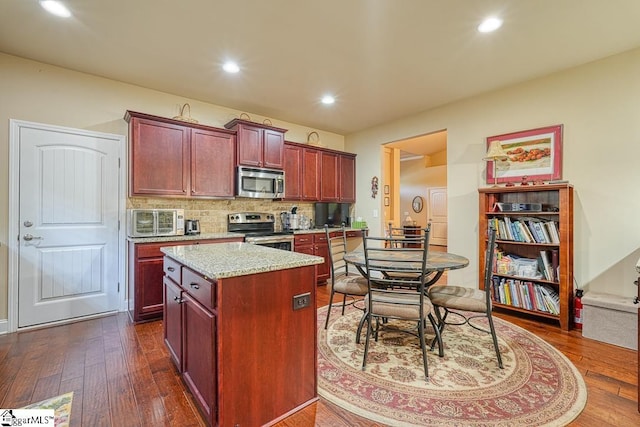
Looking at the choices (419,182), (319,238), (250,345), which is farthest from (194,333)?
(419,182)

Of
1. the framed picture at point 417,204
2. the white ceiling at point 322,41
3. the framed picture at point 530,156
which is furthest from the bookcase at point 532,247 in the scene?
the framed picture at point 417,204

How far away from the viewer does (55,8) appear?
2217 mm

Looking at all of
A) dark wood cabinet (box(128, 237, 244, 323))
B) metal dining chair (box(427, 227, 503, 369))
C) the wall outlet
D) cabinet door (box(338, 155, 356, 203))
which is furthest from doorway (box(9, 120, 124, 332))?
metal dining chair (box(427, 227, 503, 369))

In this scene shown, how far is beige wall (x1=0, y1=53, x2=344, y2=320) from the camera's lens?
2.85m

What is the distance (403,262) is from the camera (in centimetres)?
238

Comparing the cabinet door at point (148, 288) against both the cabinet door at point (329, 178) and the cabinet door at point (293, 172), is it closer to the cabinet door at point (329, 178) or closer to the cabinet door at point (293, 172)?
the cabinet door at point (293, 172)

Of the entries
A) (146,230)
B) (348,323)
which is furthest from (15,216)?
(348,323)

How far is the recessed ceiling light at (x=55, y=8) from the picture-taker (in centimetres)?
216

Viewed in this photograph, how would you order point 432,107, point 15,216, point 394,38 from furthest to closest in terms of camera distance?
point 432,107
point 15,216
point 394,38

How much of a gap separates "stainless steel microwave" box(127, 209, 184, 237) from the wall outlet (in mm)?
2458

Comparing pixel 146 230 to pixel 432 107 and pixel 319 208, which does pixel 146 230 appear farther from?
pixel 432 107

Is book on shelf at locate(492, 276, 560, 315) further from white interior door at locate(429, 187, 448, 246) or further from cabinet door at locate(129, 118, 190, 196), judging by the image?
white interior door at locate(429, 187, 448, 246)

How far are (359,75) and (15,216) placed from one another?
12.5 feet

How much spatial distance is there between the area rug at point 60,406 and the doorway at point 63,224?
1674 mm
